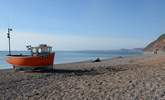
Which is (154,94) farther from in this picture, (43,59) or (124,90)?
(43,59)

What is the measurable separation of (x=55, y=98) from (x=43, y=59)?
1563 centimetres

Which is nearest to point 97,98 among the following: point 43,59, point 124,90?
point 124,90

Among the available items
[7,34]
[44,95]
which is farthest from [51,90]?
[7,34]

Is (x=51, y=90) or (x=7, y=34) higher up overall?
(x=7, y=34)

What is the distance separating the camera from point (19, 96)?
14.8 meters

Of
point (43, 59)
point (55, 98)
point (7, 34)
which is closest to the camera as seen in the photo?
point (55, 98)

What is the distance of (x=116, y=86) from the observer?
49.0ft

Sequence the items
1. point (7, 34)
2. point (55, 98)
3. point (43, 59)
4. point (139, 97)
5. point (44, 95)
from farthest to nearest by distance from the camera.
Answer: 1. point (7, 34)
2. point (43, 59)
3. point (44, 95)
4. point (55, 98)
5. point (139, 97)

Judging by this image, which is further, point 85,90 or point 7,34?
point 7,34

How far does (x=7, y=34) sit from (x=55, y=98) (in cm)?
2033

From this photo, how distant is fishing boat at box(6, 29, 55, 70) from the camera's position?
28.6 m

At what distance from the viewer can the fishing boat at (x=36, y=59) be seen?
2864 centimetres

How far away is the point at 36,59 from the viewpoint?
28547 millimetres

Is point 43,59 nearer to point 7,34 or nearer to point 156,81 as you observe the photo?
point 7,34
